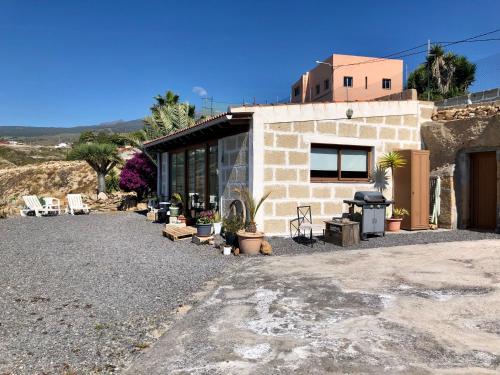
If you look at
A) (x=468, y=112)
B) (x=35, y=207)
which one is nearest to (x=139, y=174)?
(x=35, y=207)

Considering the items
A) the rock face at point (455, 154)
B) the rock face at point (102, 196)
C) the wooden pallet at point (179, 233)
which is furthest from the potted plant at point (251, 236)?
the rock face at point (102, 196)

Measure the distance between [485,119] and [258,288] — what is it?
952 centimetres

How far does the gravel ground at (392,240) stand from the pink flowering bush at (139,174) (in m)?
12.4

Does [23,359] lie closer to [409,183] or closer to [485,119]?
[409,183]

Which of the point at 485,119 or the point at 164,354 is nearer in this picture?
the point at 164,354

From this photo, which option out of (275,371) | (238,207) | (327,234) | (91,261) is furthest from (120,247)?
(275,371)

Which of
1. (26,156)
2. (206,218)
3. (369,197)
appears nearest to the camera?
(206,218)

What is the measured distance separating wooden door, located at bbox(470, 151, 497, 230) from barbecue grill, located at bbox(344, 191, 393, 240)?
385 cm

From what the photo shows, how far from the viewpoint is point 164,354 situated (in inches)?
141

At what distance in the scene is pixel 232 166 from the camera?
10766mm

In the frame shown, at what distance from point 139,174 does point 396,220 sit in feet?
46.3

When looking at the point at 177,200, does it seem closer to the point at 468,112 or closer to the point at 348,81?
the point at 468,112

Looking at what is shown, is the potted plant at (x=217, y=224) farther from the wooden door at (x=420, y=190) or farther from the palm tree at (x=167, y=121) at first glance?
the palm tree at (x=167, y=121)

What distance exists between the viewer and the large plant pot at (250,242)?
8406 millimetres
